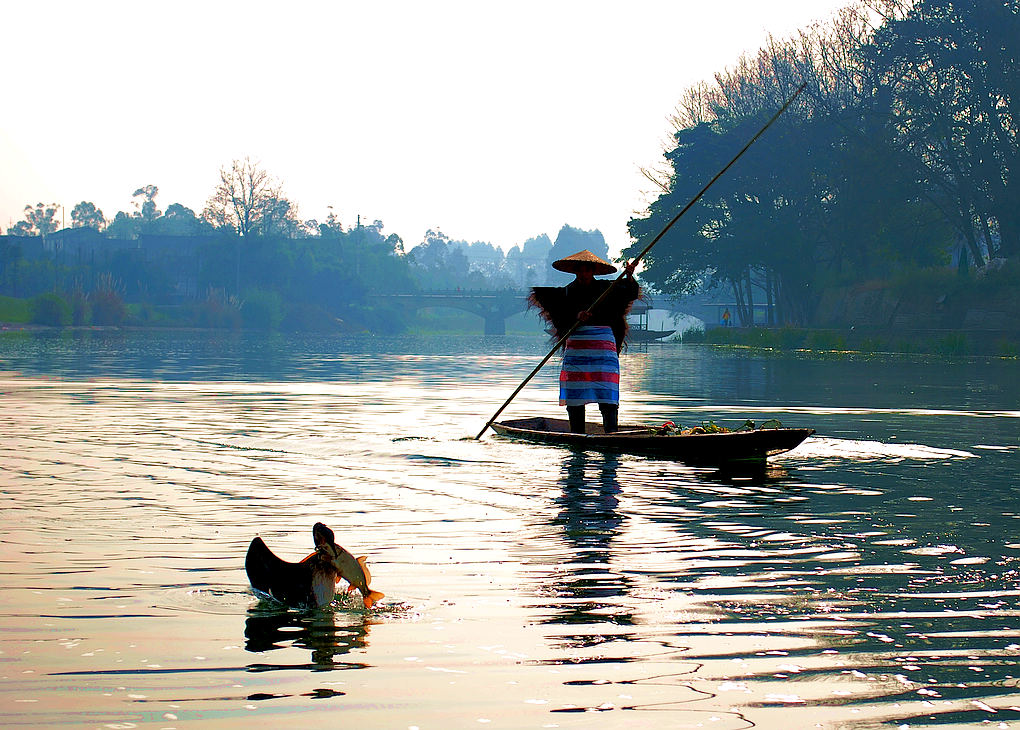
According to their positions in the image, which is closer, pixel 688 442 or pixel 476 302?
pixel 688 442

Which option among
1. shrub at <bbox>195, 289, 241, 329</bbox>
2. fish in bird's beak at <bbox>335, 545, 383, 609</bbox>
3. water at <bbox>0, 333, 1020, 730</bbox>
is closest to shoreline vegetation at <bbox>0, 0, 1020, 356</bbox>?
shrub at <bbox>195, 289, 241, 329</bbox>

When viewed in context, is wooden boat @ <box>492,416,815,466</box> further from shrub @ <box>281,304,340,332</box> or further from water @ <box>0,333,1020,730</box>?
shrub @ <box>281,304,340,332</box>

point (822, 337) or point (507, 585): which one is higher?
point (822, 337)

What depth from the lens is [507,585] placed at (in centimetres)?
780

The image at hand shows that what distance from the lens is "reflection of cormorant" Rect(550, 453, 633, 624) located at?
279 inches

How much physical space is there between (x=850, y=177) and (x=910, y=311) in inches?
297

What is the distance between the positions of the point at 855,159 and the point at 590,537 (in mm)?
54945

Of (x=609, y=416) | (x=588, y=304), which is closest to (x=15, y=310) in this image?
(x=609, y=416)

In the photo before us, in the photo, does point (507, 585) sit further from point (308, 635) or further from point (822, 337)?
point (822, 337)

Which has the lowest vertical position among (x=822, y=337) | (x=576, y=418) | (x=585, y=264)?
(x=576, y=418)

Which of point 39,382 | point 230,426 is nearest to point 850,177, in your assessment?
point 39,382

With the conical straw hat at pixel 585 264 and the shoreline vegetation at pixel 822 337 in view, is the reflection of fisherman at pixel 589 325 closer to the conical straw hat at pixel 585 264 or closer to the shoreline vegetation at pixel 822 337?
the conical straw hat at pixel 585 264

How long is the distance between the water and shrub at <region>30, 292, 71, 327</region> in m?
81.8

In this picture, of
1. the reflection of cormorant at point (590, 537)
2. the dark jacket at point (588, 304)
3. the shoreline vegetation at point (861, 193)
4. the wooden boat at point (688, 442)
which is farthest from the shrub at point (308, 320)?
the reflection of cormorant at point (590, 537)
